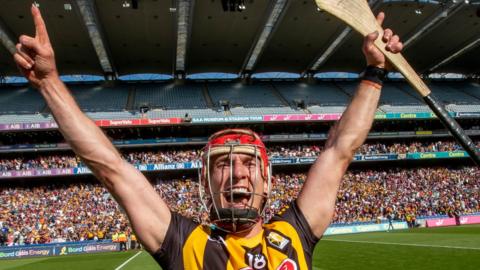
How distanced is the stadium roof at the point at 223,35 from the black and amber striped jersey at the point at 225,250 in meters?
28.0

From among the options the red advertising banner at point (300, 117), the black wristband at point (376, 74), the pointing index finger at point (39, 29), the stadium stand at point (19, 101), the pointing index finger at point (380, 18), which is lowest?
the black wristband at point (376, 74)

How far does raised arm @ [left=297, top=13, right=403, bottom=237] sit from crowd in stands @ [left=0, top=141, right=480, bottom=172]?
31.2 meters

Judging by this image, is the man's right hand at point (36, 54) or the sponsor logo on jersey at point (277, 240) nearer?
the man's right hand at point (36, 54)

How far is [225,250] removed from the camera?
228 centimetres

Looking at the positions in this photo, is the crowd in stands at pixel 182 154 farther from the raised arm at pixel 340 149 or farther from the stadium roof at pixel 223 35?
the raised arm at pixel 340 149

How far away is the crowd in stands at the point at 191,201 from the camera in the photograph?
28.8 metres

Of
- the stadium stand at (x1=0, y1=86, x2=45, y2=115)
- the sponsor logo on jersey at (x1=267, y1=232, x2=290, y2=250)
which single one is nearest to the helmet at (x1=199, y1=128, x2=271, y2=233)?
the sponsor logo on jersey at (x1=267, y1=232, x2=290, y2=250)

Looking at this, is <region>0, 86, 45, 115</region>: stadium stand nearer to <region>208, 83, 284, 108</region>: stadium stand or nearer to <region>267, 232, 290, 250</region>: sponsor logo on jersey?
<region>208, 83, 284, 108</region>: stadium stand

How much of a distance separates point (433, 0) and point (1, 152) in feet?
110

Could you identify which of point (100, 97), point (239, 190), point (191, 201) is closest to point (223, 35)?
point (100, 97)

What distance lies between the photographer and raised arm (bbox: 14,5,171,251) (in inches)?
80.3

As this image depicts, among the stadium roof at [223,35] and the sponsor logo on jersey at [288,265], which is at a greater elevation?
the stadium roof at [223,35]

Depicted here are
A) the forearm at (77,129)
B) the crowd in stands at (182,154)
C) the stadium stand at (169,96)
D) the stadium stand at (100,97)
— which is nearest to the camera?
the forearm at (77,129)

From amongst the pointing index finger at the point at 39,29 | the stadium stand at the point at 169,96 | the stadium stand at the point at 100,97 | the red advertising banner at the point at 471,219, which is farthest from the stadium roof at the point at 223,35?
the pointing index finger at the point at 39,29
